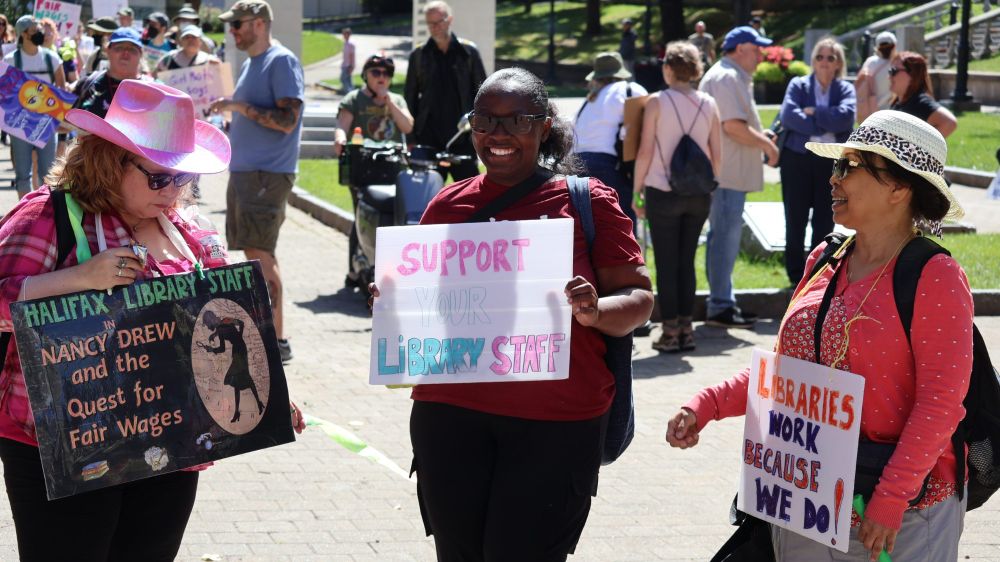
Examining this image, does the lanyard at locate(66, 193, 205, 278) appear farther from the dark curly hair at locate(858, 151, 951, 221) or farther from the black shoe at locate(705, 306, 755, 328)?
the black shoe at locate(705, 306, 755, 328)

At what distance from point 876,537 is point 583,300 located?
969mm

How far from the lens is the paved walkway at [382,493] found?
563cm

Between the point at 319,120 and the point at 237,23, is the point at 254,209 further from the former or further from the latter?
the point at 319,120

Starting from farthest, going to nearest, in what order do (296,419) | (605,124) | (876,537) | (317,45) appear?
(317,45) < (605,124) < (296,419) < (876,537)

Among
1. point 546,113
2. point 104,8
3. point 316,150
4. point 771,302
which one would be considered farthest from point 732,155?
point 104,8

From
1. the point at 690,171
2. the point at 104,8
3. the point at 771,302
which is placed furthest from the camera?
the point at 104,8

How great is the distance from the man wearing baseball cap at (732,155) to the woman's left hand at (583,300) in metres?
6.67

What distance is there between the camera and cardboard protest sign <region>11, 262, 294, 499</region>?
343cm

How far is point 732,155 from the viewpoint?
10133 millimetres

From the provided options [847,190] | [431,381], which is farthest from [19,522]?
[847,190]

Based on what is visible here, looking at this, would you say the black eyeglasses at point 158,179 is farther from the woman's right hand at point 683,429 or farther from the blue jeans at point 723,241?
the blue jeans at point 723,241

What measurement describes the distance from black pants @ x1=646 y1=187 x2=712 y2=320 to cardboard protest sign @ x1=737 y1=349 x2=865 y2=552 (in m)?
5.67

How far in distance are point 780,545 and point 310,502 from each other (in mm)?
2923

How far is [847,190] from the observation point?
145 inches
